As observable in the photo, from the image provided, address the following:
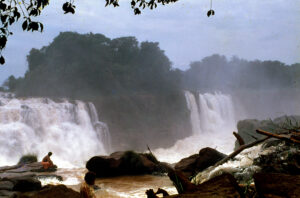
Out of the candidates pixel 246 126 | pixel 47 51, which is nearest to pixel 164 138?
pixel 246 126

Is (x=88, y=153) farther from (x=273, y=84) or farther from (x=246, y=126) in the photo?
(x=273, y=84)

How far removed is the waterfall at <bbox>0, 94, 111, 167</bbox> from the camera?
2078 cm

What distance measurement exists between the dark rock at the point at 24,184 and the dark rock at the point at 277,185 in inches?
332

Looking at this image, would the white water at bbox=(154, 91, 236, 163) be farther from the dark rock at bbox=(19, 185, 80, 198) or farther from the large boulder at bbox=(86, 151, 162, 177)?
the dark rock at bbox=(19, 185, 80, 198)

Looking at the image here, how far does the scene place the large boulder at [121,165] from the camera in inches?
529

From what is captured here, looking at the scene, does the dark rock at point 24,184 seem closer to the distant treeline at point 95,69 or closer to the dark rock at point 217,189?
the dark rock at point 217,189

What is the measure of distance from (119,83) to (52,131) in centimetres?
1663

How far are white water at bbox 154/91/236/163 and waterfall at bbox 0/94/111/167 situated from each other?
969 cm

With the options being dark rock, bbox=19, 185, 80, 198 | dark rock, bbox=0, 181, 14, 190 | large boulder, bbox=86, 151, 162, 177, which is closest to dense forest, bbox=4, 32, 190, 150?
large boulder, bbox=86, 151, 162, 177

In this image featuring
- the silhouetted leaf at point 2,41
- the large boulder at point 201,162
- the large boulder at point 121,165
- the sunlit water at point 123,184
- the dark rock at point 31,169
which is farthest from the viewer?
the dark rock at point 31,169

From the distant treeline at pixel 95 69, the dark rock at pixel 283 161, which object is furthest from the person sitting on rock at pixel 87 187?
the distant treeline at pixel 95 69

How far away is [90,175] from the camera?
189 inches

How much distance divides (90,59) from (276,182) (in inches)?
1525

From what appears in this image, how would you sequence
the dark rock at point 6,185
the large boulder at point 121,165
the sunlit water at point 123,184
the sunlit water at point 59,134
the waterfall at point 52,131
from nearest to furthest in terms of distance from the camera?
1. the dark rock at point 6,185
2. the sunlit water at point 123,184
3. the large boulder at point 121,165
4. the sunlit water at point 59,134
5. the waterfall at point 52,131
